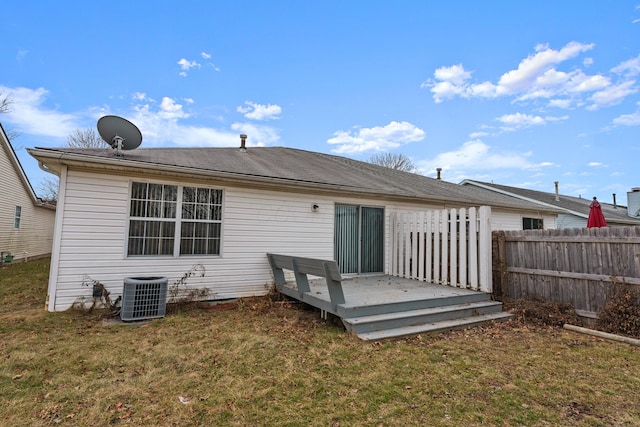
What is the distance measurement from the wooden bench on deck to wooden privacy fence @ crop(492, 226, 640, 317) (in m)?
3.77

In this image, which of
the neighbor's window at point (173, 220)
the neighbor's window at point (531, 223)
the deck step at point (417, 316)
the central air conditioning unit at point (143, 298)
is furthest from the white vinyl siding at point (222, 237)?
the neighbor's window at point (531, 223)

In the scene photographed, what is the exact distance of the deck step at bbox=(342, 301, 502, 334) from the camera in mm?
4633

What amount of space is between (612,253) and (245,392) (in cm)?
597

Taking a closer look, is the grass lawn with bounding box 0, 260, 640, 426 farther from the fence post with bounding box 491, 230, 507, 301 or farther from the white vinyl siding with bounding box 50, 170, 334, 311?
the fence post with bounding box 491, 230, 507, 301

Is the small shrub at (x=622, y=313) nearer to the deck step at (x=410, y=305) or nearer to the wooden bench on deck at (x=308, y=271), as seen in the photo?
the deck step at (x=410, y=305)

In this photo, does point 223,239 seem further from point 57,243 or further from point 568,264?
point 568,264

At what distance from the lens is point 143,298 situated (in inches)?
206

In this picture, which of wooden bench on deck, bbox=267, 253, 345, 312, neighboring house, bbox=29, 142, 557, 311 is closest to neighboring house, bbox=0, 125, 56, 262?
neighboring house, bbox=29, 142, 557, 311

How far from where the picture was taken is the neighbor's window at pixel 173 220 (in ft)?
19.1

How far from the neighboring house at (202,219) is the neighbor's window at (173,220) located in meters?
0.02

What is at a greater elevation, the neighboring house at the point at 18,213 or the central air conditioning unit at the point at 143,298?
the neighboring house at the point at 18,213

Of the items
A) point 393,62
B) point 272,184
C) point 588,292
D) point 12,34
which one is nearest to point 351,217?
point 272,184

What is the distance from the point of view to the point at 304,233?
7.44 meters

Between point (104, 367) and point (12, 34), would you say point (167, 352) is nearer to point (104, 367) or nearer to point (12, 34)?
point (104, 367)
